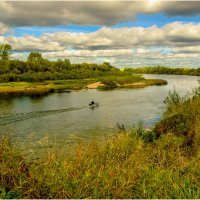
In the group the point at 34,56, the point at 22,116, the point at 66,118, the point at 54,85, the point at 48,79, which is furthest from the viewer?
the point at 34,56

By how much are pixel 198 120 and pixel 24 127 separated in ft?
67.6

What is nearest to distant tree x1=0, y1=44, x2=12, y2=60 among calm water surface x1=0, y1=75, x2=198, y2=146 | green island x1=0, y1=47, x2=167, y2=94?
green island x1=0, y1=47, x2=167, y2=94

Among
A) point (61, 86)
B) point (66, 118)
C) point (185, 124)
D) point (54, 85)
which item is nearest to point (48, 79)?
point (54, 85)

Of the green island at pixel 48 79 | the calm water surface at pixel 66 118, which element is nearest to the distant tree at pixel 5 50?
the green island at pixel 48 79

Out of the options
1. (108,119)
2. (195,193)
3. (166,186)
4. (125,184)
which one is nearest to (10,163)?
(125,184)

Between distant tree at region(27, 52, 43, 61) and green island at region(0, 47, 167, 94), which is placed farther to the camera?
distant tree at region(27, 52, 43, 61)

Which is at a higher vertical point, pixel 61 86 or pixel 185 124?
pixel 185 124

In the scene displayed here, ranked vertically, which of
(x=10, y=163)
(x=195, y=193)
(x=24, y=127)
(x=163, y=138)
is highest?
(x=10, y=163)

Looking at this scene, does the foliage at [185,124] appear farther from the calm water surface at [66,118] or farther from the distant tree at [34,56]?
the distant tree at [34,56]

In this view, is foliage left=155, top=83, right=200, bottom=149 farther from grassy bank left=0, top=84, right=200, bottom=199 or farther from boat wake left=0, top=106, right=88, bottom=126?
boat wake left=0, top=106, right=88, bottom=126

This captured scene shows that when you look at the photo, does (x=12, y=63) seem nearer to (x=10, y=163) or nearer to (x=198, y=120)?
(x=198, y=120)

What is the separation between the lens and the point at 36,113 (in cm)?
4244

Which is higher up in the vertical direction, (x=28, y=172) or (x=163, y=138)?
(x=28, y=172)

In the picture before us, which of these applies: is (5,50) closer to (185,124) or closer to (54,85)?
(54,85)
